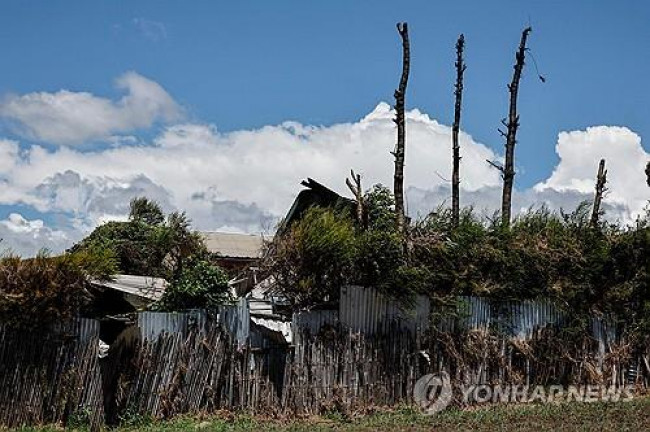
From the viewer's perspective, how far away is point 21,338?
38.2ft

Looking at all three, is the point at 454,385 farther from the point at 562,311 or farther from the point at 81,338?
the point at 81,338

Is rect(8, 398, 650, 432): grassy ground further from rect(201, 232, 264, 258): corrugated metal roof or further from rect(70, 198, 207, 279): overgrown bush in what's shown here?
rect(201, 232, 264, 258): corrugated metal roof

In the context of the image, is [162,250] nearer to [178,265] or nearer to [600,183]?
[178,265]

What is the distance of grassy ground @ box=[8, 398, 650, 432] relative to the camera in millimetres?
11367

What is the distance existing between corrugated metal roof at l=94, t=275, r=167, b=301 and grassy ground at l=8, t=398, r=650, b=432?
2143 millimetres

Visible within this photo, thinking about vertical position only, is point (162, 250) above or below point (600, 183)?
below

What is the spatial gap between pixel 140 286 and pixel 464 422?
233 inches

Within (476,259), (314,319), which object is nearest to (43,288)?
(314,319)

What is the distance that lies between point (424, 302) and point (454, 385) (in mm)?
1515

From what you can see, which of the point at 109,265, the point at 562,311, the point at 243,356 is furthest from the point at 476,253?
the point at 109,265

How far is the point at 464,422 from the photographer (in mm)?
11797

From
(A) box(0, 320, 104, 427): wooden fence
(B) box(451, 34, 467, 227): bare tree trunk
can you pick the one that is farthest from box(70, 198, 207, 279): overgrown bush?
(B) box(451, 34, 467, 227): bare tree trunk

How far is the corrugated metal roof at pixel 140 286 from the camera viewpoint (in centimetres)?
1284

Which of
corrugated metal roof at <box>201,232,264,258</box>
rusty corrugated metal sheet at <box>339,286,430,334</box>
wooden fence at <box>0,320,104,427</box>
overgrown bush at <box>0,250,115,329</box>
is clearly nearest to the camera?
overgrown bush at <box>0,250,115,329</box>
